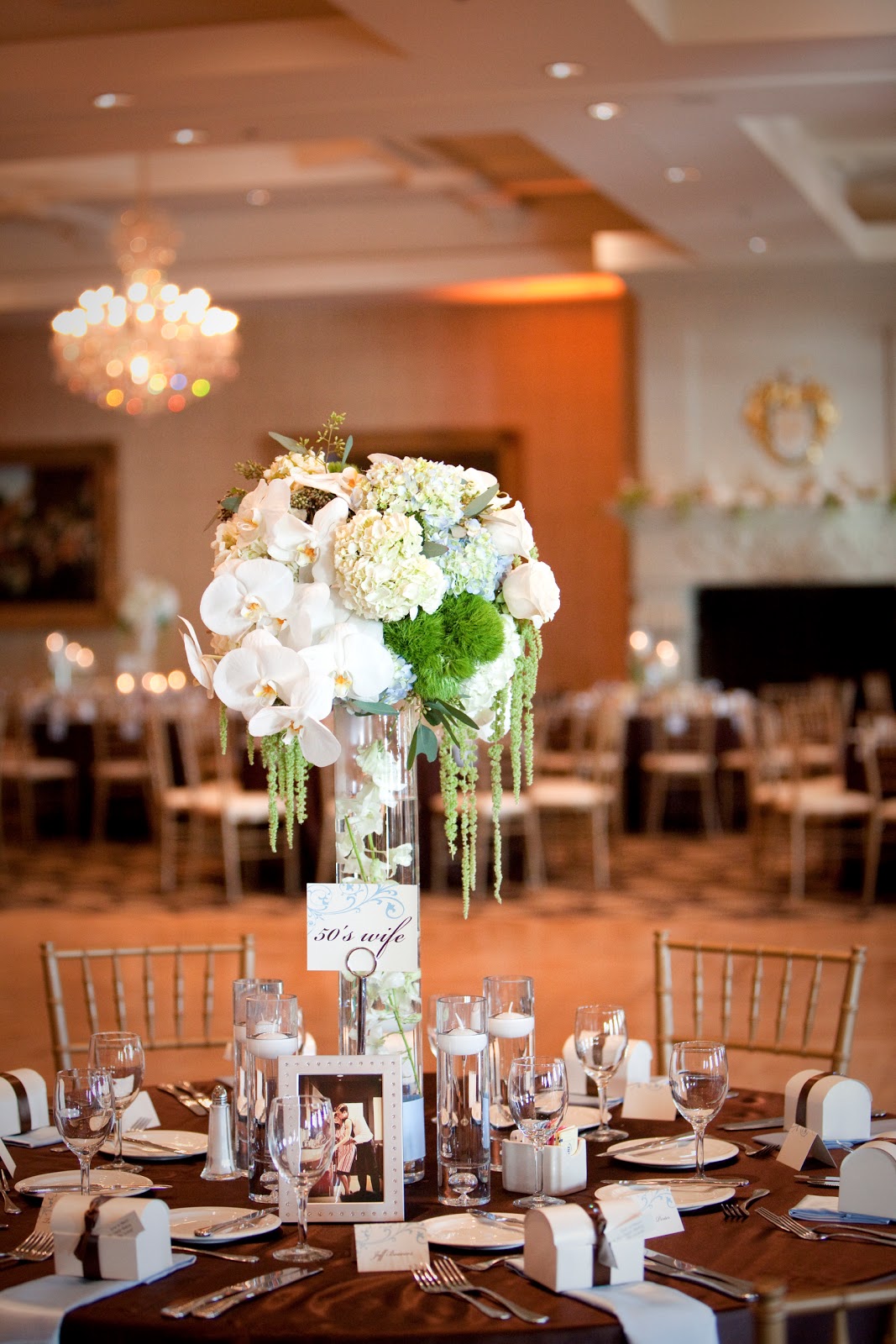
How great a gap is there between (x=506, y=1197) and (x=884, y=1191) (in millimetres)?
462

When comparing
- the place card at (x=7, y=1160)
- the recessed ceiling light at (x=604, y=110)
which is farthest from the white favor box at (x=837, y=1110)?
the recessed ceiling light at (x=604, y=110)

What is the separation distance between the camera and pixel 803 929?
Result: 7078 mm

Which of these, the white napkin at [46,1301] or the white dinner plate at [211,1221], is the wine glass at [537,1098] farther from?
the white napkin at [46,1301]

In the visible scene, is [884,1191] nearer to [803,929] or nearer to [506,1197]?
[506,1197]

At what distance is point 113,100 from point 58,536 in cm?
737

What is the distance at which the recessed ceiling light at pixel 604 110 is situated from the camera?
7805 mm

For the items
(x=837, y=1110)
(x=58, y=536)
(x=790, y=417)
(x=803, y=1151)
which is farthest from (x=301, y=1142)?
(x=58, y=536)

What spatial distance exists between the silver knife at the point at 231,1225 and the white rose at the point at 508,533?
89 centimetres

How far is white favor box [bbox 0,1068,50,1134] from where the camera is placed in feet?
7.50

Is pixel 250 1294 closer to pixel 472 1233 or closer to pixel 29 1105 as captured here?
pixel 472 1233

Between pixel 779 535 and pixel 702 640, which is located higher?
pixel 779 535

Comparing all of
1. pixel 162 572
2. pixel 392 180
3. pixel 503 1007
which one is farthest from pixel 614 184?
pixel 503 1007

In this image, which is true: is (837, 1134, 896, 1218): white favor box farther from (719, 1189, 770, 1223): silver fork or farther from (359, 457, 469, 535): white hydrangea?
(359, 457, 469, 535): white hydrangea

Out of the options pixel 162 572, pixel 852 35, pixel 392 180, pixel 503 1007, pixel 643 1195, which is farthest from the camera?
pixel 162 572
